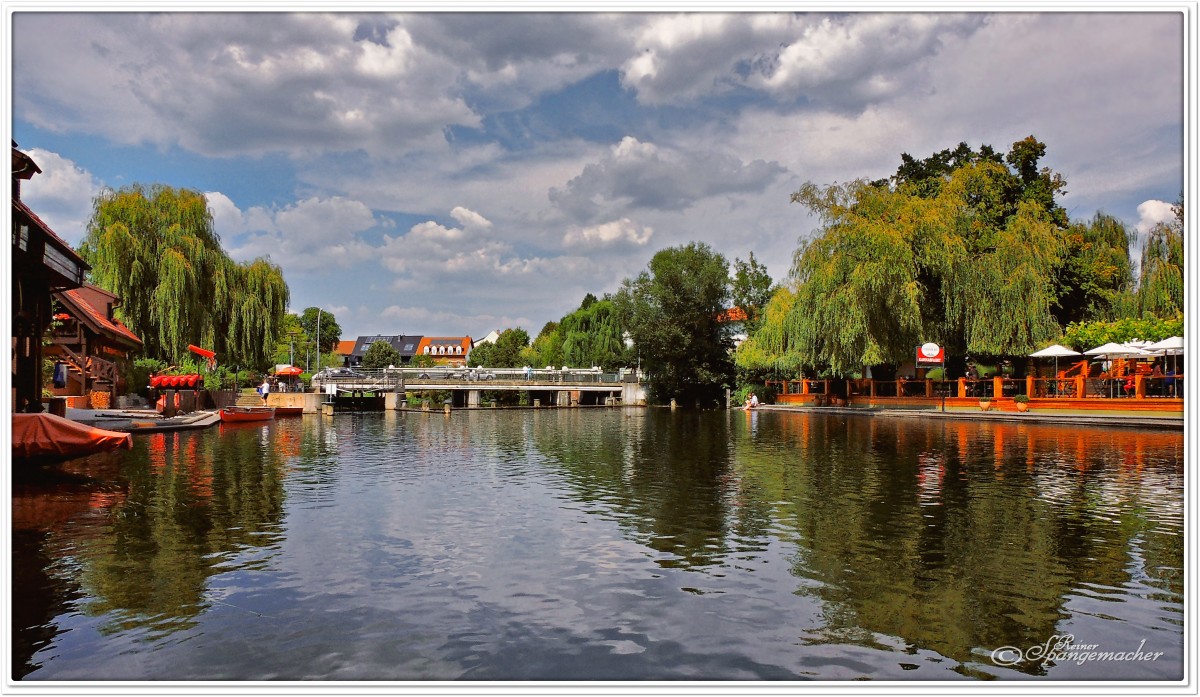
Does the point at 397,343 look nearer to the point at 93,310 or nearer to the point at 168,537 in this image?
the point at 93,310

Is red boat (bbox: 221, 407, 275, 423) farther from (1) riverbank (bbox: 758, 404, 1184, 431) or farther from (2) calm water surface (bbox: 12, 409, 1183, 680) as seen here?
(1) riverbank (bbox: 758, 404, 1184, 431)

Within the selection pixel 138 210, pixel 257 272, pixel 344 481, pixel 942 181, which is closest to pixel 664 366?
pixel 942 181

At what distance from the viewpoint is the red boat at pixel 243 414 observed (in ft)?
113

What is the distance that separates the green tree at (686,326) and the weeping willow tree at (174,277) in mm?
31421

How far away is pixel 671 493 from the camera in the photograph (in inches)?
536

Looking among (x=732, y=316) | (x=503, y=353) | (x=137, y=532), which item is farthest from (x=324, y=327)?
(x=137, y=532)

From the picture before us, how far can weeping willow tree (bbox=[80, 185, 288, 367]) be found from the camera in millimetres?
37438

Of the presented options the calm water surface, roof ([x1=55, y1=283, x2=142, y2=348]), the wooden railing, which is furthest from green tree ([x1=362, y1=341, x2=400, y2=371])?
the calm water surface

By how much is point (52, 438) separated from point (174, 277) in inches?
1068

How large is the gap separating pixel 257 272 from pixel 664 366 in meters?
33.9

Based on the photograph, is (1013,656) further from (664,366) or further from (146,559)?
(664,366)

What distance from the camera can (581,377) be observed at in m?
73.1

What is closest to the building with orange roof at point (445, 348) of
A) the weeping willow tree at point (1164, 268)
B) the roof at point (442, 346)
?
the roof at point (442, 346)

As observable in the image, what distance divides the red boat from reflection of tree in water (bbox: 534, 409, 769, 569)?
52.1ft
